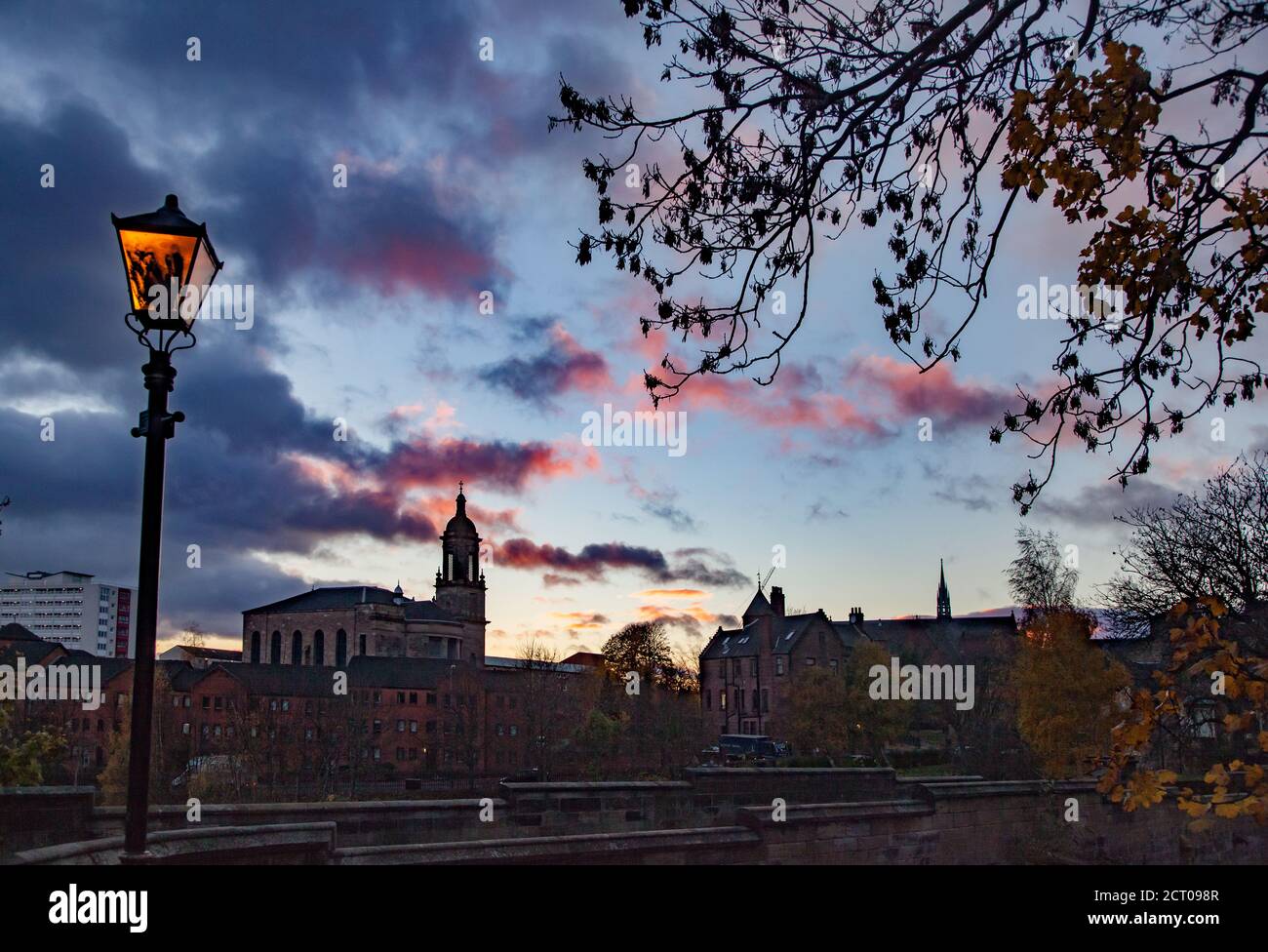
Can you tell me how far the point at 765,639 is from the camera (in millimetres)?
83625

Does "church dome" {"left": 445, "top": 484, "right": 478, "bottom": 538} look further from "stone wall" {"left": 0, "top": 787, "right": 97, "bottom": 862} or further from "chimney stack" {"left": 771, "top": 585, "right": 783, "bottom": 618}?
"stone wall" {"left": 0, "top": 787, "right": 97, "bottom": 862}

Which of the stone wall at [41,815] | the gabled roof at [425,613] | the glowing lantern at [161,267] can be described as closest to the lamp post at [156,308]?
the glowing lantern at [161,267]

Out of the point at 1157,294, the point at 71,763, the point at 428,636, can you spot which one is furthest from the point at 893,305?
the point at 428,636

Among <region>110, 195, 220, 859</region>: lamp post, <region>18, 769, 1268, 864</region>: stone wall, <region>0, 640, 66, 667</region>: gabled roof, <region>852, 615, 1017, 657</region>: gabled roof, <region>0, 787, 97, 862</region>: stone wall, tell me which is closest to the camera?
<region>110, 195, 220, 859</region>: lamp post

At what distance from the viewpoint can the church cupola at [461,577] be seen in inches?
4478

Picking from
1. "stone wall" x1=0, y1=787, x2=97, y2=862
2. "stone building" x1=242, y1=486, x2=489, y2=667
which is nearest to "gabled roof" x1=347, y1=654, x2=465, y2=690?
"stone building" x1=242, y1=486, x2=489, y2=667

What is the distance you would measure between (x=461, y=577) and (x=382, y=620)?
37.1ft

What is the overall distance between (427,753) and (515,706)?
909 centimetres

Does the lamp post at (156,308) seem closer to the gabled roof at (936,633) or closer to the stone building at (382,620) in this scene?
the gabled roof at (936,633)

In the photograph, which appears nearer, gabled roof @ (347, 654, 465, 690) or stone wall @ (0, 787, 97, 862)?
stone wall @ (0, 787, 97, 862)

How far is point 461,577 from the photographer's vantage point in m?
116

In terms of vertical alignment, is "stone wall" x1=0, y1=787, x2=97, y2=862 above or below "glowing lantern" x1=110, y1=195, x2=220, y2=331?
below

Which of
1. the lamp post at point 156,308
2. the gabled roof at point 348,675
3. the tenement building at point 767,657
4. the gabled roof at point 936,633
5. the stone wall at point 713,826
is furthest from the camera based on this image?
the gabled roof at point 936,633

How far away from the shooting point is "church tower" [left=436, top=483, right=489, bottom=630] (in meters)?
114
